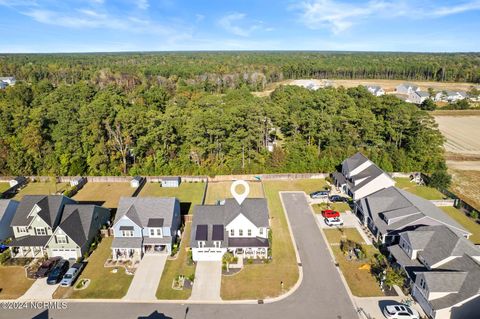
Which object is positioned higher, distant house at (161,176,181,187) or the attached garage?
distant house at (161,176,181,187)

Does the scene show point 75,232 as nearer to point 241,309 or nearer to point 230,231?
point 230,231

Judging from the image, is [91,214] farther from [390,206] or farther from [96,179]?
[390,206]

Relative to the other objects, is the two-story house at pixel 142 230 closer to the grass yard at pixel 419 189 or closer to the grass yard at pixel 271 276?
the grass yard at pixel 271 276

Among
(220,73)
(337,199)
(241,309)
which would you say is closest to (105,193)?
(241,309)

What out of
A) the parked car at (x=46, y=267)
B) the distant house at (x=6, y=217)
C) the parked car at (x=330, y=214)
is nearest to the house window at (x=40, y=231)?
the parked car at (x=46, y=267)

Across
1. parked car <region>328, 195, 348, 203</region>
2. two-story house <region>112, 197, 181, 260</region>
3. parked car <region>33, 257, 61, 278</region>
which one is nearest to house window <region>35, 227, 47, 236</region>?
parked car <region>33, 257, 61, 278</region>

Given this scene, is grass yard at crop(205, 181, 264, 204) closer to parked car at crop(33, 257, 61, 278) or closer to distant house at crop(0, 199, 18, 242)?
parked car at crop(33, 257, 61, 278)
